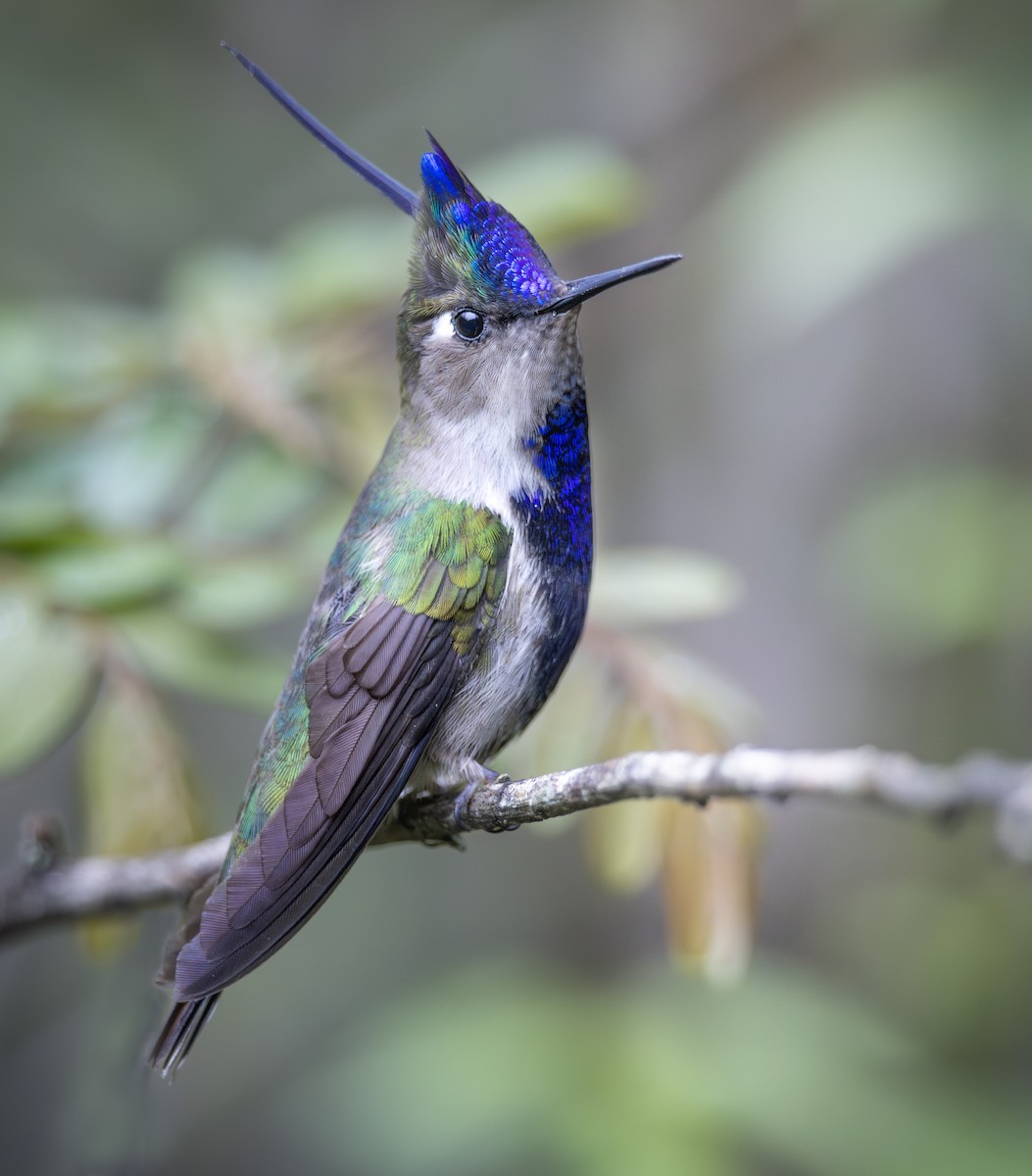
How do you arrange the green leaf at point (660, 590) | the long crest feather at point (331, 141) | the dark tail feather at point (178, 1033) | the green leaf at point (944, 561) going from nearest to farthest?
the dark tail feather at point (178, 1033) → the long crest feather at point (331, 141) → the green leaf at point (660, 590) → the green leaf at point (944, 561)

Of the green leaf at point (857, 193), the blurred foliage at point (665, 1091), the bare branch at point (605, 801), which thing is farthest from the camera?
the blurred foliage at point (665, 1091)

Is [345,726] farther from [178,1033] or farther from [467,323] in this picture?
[467,323]

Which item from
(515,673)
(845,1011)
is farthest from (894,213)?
(845,1011)

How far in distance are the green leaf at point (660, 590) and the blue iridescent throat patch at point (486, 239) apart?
66 centimetres

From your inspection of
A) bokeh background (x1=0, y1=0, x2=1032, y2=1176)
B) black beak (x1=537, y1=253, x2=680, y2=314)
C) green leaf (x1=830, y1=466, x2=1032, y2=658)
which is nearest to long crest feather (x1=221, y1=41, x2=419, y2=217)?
black beak (x1=537, y1=253, x2=680, y2=314)

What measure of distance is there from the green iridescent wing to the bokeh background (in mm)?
394

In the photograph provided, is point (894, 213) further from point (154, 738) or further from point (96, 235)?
point (96, 235)

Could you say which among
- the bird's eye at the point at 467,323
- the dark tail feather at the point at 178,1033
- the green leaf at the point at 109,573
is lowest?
the dark tail feather at the point at 178,1033

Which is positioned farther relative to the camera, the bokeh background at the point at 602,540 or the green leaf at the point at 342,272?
the green leaf at the point at 342,272

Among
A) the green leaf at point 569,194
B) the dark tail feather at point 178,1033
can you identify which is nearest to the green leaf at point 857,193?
the green leaf at point 569,194

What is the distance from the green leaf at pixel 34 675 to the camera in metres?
2.53

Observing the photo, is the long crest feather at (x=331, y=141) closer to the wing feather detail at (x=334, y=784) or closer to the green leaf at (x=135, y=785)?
the wing feather detail at (x=334, y=784)

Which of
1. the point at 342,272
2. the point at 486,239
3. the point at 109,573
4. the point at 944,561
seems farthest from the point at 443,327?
the point at 944,561

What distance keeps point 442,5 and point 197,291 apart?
472 centimetres
